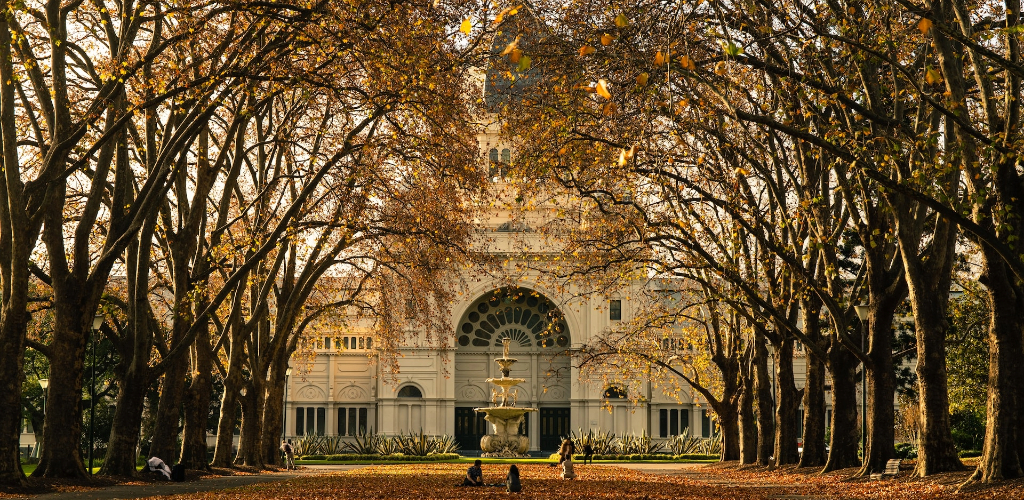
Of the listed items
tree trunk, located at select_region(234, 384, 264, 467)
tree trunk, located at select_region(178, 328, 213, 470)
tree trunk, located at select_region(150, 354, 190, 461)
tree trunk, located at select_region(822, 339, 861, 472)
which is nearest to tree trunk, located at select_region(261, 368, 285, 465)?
tree trunk, located at select_region(234, 384, 264, 467)

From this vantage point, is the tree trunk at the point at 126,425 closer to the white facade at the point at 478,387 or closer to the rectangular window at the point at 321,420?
the white facade at the point at 478,387

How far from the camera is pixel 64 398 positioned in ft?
59.2

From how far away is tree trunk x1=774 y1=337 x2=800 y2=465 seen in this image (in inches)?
1064

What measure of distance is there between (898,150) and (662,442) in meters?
49.6

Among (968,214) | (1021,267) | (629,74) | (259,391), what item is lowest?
(259,391)

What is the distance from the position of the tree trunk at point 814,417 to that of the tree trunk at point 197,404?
14003mm

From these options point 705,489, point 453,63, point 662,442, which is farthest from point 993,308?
point 662,442

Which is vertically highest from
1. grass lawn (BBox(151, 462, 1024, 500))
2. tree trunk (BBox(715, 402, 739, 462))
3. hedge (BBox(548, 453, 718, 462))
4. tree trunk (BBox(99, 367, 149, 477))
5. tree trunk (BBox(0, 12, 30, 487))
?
tree trunk (BBox(0, 12, 30, 487))

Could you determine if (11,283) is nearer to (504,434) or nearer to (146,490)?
(146,490)

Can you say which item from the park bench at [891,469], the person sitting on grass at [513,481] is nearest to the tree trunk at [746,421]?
the park bench at [891,469]

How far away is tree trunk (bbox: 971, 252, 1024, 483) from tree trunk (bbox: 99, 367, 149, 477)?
47.2ft

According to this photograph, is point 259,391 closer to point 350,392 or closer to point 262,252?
point 262,252

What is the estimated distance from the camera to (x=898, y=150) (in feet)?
43.5

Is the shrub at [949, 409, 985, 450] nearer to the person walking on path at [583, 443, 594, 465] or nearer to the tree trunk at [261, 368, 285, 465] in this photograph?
the person walking on path at [583, 443, 594, 465]
